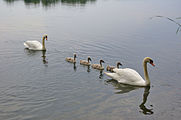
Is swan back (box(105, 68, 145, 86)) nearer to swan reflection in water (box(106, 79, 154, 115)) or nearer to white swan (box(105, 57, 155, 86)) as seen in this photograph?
white swan (box(105, 57, 155, 86))

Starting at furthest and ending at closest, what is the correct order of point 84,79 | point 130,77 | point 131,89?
point 84,79
point 130,77
point 131,89

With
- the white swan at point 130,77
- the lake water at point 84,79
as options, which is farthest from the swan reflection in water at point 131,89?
the white swan at point 130,77

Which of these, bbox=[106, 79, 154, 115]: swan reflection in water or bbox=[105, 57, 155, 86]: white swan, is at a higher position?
bbox=[105, 57, 155, 86]: white swan

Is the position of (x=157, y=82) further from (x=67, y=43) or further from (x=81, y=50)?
(x=67, y=43)

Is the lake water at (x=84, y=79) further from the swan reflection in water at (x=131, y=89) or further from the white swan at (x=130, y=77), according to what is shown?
the white swan at (x=130, y=77)

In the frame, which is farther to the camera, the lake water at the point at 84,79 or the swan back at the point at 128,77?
the swan back at the point at 128,77

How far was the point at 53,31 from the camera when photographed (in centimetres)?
2138

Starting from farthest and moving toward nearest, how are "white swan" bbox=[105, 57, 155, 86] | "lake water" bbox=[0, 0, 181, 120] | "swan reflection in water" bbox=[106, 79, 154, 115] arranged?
1. "white swan" bbox=[105, 57, 155, 86]
2. "swan reflection in water" bbox=[106, 79, 154, 115]
3. "lake water" bbox=[0, 0, 181, 120]

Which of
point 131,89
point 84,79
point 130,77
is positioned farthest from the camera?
point 84,79

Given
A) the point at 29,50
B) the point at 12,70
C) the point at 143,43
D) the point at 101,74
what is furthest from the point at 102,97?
the point at 143,43

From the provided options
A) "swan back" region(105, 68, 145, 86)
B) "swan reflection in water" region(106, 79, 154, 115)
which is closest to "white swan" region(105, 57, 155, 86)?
"swan back" region(105, 68, 145, 86)

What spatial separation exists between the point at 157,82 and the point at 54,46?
7.93 m

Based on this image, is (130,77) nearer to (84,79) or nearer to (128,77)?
(128,77)

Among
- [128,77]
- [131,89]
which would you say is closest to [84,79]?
[128,77]
